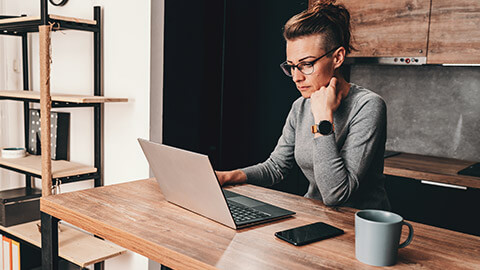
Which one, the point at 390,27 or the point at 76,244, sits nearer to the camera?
the point at 76,244

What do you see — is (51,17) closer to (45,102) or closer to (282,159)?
(45,102)

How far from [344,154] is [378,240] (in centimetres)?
58

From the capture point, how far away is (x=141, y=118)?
2.48m

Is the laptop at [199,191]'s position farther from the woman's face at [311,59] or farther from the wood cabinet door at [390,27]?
the wood cabinet door at [390,27]

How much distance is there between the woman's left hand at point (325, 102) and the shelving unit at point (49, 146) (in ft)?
4.24

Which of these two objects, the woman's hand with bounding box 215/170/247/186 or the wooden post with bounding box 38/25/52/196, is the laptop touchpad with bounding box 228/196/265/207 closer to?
the woman's hand with bounding box 215/170/247/186

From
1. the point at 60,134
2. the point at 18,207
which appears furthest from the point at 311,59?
the point at 18,207

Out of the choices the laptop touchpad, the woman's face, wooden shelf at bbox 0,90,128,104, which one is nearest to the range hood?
the woman's face

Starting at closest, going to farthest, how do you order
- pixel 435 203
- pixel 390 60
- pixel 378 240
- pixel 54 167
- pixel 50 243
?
1. pixel 378 240
2. pixel 50 243
3. pixel 435 203
4. pixel 54 167
5. pixel 390 60

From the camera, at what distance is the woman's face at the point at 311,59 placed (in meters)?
1.54

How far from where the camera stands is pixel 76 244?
98.9 inches

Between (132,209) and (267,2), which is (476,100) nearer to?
(267,2)

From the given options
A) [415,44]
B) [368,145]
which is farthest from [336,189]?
[415,44]

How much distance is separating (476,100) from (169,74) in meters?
1.89
